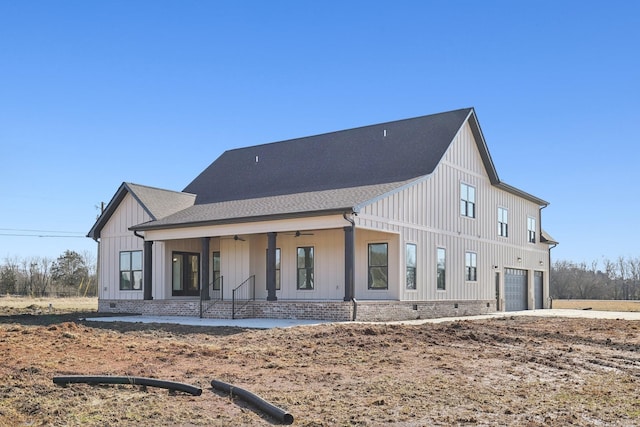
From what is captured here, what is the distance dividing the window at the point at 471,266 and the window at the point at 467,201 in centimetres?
172

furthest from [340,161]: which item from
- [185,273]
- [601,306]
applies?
[601,306]

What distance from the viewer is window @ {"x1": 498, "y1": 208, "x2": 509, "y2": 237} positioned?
30578 millimetres

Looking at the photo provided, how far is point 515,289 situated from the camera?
32.6 m

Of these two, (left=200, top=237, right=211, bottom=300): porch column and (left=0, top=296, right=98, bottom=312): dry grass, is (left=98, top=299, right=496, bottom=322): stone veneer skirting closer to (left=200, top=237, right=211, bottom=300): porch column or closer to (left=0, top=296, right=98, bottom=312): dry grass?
(left=200, top=237, right=211, bottom=300): porch column

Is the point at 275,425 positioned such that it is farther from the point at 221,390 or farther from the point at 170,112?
the point at 170,112

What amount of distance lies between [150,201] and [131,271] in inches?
120

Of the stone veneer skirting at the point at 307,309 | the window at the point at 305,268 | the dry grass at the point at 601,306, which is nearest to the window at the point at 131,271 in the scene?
the stone veneer skirting at the point at 307,309

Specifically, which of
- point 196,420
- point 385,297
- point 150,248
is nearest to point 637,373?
point 196,420

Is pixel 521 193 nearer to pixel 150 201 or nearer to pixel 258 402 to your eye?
pixel 150 201

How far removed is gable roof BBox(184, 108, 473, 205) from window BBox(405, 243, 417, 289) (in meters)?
2.68

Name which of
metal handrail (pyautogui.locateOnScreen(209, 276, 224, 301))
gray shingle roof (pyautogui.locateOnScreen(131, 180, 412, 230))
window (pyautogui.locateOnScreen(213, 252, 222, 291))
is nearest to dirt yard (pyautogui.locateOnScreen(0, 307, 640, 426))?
gray shingle roof (pyautogui.locateOnScreen(131, 180, 412, 230))

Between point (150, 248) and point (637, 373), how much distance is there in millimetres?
19196

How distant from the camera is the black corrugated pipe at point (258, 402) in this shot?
6.64m

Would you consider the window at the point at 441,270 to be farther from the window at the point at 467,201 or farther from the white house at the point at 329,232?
the window at the point at 467,201
